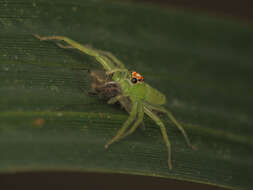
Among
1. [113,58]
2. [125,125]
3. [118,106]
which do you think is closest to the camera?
[125,125]

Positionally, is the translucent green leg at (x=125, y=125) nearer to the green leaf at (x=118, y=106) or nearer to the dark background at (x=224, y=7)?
the green leaf at (x=118, y=106)

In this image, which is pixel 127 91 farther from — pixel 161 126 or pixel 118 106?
pixel 161 126

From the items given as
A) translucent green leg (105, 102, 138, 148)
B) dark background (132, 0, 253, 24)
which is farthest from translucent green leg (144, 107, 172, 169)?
dark background (132, 0, 253, 24)

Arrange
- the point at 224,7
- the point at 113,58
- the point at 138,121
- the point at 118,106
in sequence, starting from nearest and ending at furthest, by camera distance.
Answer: the point at 138,121
the point at 118,106
the point at 113,58
the point at 224,7

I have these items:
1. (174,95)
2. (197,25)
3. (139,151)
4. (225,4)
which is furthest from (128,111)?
(225,4)

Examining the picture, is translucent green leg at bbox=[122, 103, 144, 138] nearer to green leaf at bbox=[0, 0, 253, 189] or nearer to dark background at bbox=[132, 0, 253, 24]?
green leaf at bbox=[0, 0, 253, 189]

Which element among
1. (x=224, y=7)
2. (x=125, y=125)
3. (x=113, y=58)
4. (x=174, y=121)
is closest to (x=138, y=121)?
(x=125, y=125)
